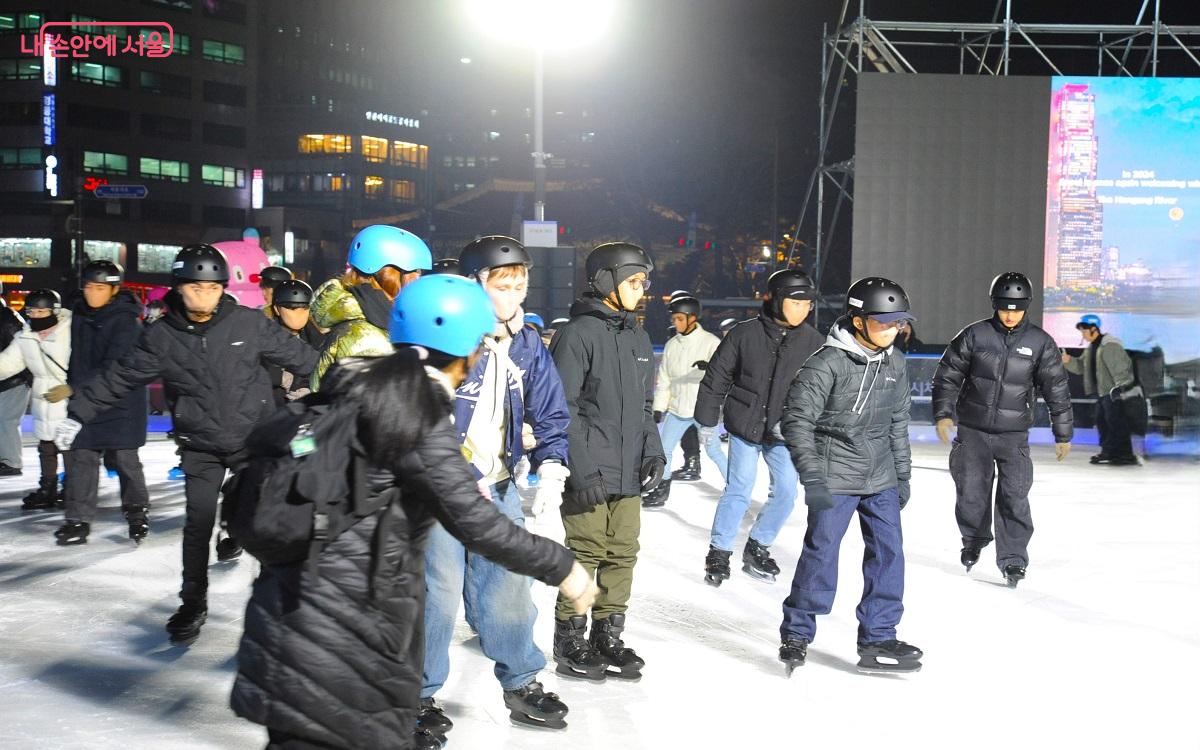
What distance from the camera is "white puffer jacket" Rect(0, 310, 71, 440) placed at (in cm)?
897

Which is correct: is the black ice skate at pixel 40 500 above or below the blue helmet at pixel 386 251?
below

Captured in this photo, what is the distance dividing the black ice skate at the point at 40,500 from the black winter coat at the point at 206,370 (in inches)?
166

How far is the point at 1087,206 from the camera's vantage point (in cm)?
1866

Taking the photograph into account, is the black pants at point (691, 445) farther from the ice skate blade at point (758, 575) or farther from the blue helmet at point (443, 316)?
the blue helmet at point (443, 316)

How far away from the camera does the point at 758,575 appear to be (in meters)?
7.32

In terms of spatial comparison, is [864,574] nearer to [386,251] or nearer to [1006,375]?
[1006,375]

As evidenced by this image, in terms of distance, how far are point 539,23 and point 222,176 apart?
228ft

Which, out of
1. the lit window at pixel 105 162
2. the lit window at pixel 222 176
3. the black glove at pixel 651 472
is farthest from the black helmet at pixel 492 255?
the lit window at pixel 222 176

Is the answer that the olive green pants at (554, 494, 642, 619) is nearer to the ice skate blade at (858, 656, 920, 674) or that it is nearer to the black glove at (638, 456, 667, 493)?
the black glove at (638, 456, 667, 493)

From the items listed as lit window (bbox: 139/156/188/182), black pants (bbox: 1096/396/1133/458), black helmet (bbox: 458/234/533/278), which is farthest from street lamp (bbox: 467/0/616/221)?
lit window (bbox: 139/156/188/182)

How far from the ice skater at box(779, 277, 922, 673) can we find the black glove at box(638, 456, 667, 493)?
61cm

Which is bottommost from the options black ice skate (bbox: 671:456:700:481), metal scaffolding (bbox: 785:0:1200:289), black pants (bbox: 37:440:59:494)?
black ice skate (bbox: 671:456:700:481)

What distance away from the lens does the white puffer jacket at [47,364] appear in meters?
8.97

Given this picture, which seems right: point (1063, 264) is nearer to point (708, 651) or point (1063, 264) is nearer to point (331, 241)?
point (708, 651)
